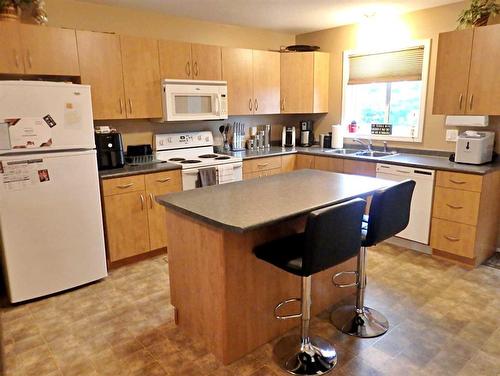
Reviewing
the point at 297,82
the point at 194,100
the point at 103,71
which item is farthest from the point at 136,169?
Answer: the point at 297,82

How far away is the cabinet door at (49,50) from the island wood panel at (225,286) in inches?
70.8

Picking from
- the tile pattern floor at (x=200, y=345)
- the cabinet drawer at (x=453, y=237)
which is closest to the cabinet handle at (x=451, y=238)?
the cabinet drawer at (x=453, y=237)

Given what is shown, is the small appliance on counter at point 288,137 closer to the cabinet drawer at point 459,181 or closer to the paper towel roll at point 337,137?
the paper towel roll at point 337,137

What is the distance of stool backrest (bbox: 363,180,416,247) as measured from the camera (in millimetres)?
2043

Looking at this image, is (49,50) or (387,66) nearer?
(49,50)

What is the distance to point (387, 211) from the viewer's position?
6.86 feet

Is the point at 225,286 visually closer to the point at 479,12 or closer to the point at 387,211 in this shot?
the point at 387,211

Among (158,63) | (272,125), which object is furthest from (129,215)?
(272,125)

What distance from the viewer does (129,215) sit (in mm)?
3316

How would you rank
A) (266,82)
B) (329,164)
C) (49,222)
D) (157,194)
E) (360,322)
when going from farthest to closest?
(266,82), (329,164), (157,194), (49,222), (360,322)

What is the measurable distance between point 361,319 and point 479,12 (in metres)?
2.86

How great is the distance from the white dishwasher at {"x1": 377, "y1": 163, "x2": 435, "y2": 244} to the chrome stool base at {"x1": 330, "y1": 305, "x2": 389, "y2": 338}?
4.29ft

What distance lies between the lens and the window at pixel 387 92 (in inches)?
158

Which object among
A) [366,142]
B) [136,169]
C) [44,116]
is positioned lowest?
[136,169]
